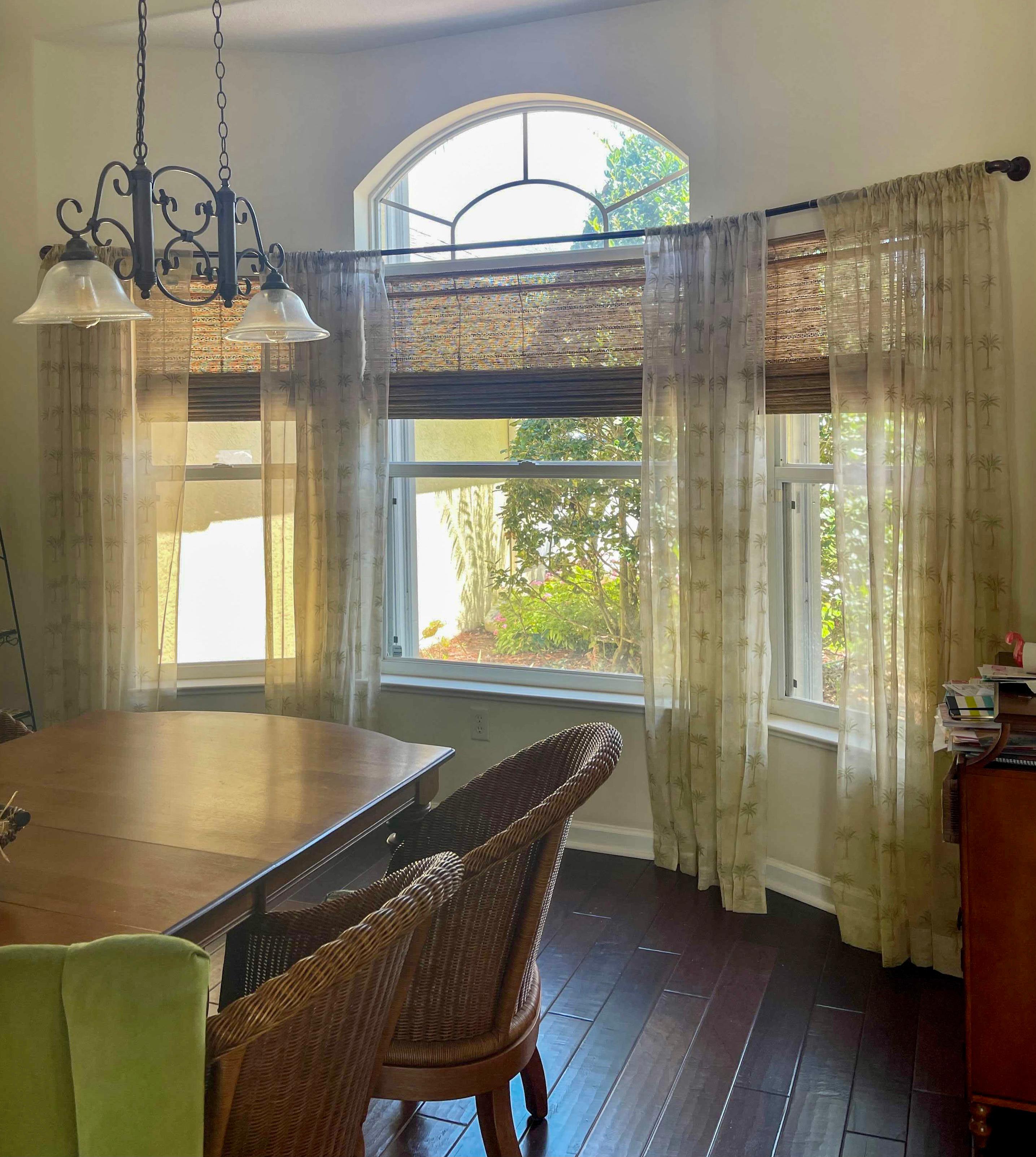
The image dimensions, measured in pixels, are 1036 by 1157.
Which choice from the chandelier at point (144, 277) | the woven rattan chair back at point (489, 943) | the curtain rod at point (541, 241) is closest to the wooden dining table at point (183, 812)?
the woven rattan chair back at point (489, 943)

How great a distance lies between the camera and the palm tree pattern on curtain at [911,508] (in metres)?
2.71

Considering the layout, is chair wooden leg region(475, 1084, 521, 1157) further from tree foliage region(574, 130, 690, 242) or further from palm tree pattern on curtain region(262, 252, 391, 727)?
tree foliage region(574, 130, 690, 242)

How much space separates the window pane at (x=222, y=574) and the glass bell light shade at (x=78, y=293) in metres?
2.23

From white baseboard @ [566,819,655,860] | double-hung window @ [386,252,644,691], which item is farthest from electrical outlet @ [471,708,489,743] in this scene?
white baseboard @ [566,819,655,860]

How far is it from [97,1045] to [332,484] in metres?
2.77

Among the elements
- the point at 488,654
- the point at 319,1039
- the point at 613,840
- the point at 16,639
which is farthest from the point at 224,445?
the point at 319,1039

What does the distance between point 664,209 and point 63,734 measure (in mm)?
2608

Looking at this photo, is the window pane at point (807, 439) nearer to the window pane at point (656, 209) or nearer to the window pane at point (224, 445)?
the window pane at point (656, 209)

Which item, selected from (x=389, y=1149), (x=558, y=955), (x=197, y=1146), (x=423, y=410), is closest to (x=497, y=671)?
(x=423, y=410)

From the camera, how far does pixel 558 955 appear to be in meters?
2.93

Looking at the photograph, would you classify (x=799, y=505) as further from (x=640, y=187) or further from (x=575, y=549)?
(x=640, y=187)

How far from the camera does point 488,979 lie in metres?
1.80

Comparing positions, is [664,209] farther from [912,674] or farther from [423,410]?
[912,674]

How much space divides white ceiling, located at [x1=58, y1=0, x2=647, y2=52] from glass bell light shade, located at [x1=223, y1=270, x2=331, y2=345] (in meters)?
1.74
